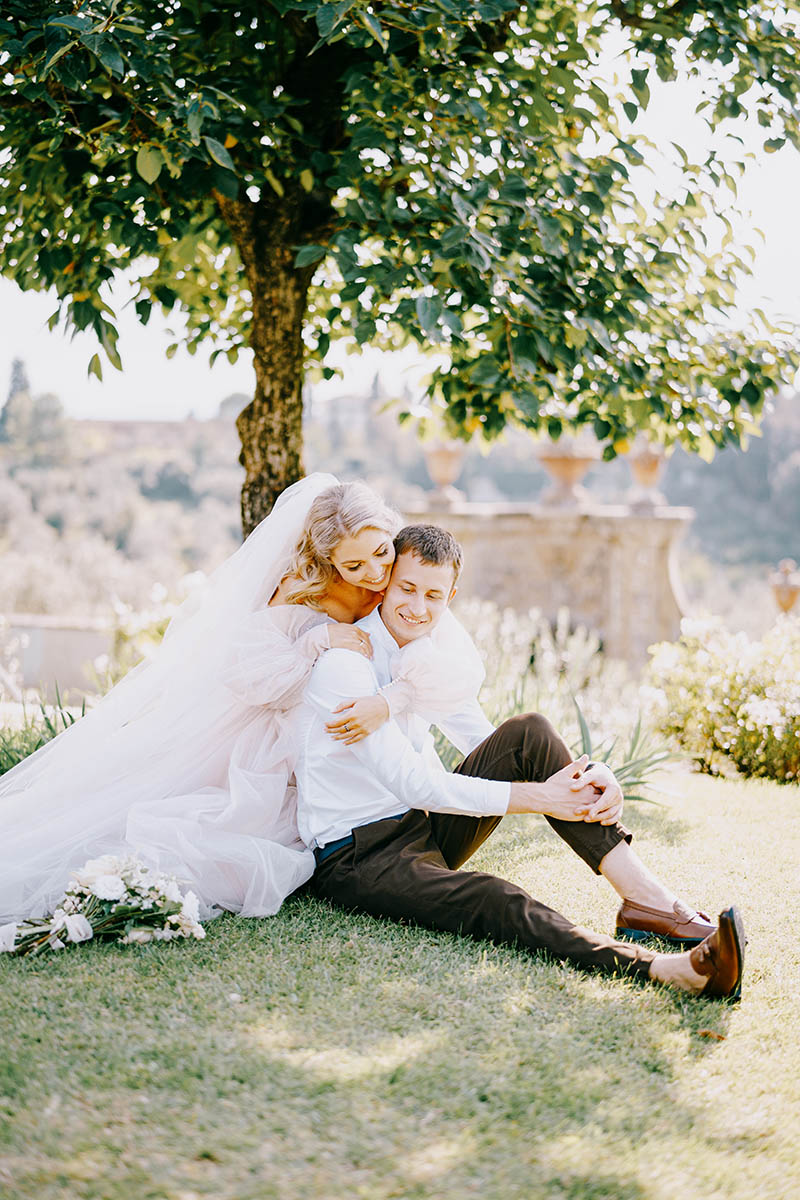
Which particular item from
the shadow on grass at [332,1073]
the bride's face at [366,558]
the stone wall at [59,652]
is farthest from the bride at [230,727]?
the stone wall at [59,652]

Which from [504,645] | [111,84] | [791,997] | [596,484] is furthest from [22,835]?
[596,484]

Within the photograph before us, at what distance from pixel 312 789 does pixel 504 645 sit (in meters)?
4.06

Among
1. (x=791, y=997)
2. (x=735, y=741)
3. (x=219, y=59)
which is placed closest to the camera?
(x=791, y=997)

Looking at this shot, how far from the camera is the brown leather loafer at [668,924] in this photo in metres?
2.85

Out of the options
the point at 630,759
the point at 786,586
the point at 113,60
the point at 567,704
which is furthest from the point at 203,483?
the point at 113,60

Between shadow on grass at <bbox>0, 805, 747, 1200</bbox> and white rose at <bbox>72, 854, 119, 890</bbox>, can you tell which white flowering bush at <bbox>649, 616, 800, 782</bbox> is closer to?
shadow on grass at <bbox>0, 805, 747, 1200</bbox>

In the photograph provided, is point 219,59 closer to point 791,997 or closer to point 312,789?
point 312,789

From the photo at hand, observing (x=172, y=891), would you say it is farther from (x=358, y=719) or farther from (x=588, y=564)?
(x=588, y=564)

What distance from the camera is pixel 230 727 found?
3.37m

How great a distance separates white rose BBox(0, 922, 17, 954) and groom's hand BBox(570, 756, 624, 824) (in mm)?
1569

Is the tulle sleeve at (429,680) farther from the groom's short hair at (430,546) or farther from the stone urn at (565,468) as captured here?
the stone urn at (565,468)

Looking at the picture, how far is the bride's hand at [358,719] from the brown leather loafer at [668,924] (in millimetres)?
903

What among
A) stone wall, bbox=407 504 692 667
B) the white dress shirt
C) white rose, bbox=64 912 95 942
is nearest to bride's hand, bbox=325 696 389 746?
the white dress shirt

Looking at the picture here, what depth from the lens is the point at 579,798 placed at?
279 centimetres
